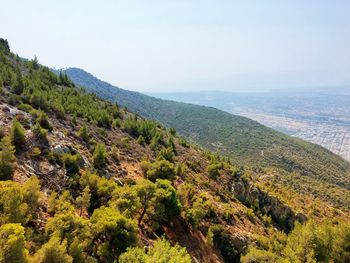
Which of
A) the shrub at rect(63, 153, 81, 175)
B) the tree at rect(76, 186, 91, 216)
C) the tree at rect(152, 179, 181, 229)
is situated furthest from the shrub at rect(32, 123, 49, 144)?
the tree at rect(152, 179, 181, 229)

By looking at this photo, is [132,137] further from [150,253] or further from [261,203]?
[150,253]

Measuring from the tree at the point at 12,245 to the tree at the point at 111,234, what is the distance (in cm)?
809

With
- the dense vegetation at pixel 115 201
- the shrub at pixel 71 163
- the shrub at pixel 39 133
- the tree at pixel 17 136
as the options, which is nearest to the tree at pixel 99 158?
the dense vegetation at pixel 115 201

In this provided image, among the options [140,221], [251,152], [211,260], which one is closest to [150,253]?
[140,221]

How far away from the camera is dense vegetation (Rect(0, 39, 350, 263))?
22.5 meters

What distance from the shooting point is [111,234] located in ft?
83.7

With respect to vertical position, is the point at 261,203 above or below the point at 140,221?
below

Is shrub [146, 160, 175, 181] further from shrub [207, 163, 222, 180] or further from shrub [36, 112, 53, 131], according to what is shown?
shrub [36, 112, 53, 131]

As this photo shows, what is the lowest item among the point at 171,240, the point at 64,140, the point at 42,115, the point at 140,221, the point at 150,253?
the point at 171,240

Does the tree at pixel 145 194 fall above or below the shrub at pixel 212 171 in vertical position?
above

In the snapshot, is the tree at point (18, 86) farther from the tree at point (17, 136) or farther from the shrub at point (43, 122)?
the tree at point (17, 136)

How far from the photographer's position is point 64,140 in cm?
4231

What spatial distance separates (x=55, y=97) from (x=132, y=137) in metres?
17.1

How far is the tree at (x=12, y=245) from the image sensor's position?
1669 cm
